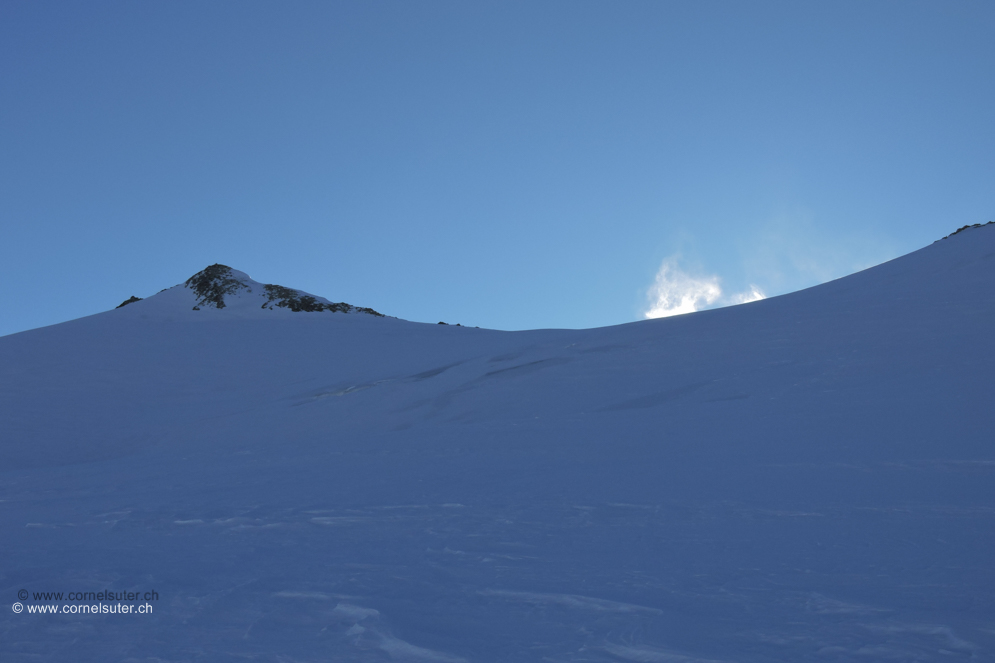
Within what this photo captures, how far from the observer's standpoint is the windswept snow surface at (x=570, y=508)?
2961 millimetres

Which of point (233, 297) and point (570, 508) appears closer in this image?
point (570, 508)

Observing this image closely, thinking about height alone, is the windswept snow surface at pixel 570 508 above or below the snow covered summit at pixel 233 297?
below

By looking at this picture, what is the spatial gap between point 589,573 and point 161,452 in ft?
21.7

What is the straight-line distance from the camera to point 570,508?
4.47 metres

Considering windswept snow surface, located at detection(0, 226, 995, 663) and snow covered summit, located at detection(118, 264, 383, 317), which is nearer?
windswept snow surface, located at detection(0, 226, 995, 663)

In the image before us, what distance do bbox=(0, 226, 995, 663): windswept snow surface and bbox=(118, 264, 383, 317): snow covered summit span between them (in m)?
12.5

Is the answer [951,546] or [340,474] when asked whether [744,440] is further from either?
[340,474]

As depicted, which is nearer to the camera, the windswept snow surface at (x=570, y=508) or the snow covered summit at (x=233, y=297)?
the windswept snow surface at (x=570, y=508)

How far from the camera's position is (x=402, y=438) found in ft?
23.8

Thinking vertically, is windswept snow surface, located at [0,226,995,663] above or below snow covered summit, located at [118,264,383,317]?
below

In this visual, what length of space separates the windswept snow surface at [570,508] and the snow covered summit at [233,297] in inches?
490

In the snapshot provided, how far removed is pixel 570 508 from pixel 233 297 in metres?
21.5

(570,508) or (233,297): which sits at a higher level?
(233,297)

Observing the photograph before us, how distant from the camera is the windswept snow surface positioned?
296cm
